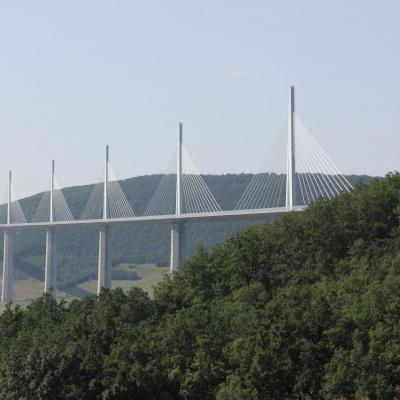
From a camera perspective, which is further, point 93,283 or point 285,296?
point 93,283

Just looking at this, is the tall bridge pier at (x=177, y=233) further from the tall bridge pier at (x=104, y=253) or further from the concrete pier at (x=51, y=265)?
the concrete pier at (x=51, y=265)

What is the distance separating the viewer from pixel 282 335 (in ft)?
84.9

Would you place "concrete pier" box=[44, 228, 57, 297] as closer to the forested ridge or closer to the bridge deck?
the bridge deck

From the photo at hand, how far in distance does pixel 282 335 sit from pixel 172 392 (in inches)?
134

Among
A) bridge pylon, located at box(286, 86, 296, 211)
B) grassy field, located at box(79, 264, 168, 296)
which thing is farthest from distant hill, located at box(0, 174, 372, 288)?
bridge pylon, located at box(286, 86, 296, 211)

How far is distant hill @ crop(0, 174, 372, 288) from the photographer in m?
115

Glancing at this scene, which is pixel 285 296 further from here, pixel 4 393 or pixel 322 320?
pixel 4 393

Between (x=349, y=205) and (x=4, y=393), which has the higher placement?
(x=349, y=205)

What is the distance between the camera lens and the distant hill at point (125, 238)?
11519 centimetres

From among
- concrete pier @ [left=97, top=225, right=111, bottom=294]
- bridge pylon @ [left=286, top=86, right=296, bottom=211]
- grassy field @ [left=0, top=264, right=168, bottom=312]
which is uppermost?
bridge pylon @ [left=286, top=86, right=296, bottom=211]

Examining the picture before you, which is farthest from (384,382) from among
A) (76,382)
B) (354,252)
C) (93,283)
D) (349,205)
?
(93,283)

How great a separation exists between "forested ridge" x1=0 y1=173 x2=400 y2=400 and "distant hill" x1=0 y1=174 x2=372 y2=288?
77.7 m

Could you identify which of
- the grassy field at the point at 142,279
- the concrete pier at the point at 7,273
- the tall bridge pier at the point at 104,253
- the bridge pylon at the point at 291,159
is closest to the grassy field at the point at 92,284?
the grassy field at the point at 142,279

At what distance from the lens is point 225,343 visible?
27.3 metres
